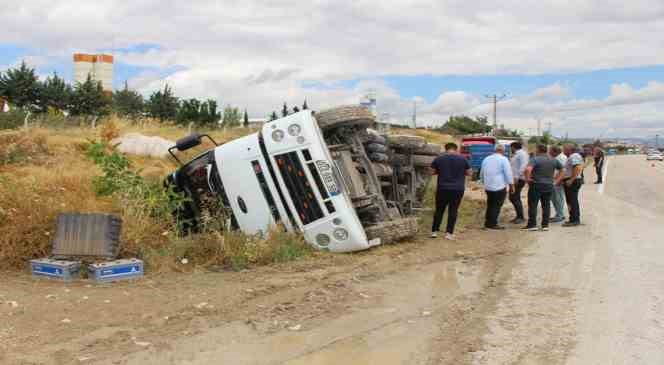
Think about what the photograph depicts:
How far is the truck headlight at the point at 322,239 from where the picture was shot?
8.72 metres

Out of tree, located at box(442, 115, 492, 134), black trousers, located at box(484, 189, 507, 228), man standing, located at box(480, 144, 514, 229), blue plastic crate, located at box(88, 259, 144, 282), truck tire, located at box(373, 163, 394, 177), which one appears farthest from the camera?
tree, located at box(442, 115, 492, 134)

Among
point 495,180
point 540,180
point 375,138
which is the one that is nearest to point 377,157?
point 375,138

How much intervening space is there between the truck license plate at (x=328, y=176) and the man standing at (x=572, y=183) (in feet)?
18.8

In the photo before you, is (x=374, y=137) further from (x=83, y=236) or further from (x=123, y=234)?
(x=83, y=236)

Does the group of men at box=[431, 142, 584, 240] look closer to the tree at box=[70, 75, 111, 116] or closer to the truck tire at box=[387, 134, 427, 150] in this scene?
the truck tire at box=[387, 134, 427, 150]

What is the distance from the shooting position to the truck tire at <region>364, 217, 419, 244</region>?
9.12 m

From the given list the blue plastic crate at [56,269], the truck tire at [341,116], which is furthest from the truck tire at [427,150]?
the blue plastic crate at [56,269]

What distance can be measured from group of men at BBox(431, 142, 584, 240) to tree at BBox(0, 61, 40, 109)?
120 feet

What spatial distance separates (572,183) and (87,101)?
39.2 m

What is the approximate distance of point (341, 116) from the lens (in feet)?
31.1

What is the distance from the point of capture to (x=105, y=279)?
7.16m

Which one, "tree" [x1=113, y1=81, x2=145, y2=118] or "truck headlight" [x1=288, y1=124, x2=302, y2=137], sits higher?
"tree" [x1=113, y1=81, x2=145, y2=118]

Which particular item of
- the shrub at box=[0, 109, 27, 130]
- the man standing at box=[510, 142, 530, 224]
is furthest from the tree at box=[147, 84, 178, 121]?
the man standing at box=[510, 142, 530, 224]

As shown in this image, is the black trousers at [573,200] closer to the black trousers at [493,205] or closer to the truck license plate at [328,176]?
the black trousers at [493,205]
